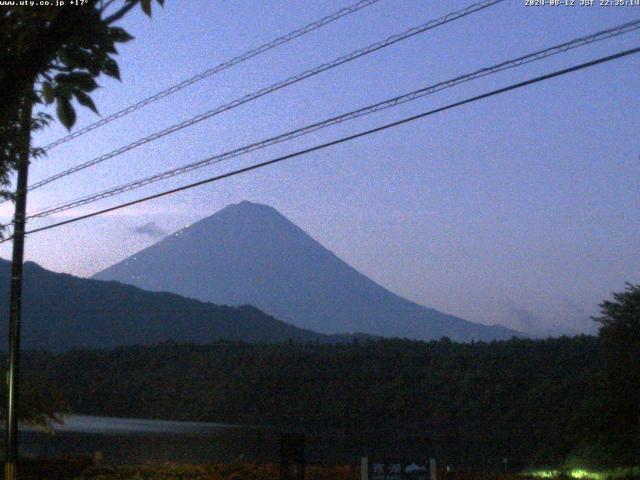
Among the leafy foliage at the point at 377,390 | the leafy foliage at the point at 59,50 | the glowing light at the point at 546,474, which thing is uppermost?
the leafy foliage at the point at 59,50

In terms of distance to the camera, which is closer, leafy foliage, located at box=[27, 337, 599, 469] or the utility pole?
the utility pole

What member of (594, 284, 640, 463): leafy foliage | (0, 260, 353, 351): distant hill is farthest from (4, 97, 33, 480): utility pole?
(0, 260, 353, 351): distant hill

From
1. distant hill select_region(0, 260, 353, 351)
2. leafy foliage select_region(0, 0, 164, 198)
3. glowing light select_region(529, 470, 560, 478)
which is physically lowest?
glowing light select_region(529, 470, 560, 478)

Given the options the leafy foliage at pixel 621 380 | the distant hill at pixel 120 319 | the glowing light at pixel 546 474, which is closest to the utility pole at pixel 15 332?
the glowing light at pixel 546 474

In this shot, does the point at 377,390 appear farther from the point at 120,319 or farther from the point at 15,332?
the point at 120,319

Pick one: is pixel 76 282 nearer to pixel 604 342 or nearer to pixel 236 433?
pixel 236 433

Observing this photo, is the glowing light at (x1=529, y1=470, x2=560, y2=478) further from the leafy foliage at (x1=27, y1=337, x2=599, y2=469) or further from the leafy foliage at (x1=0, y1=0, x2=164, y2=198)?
the leafy foliage at (x1=0, y1=0, x2=164, y2=198)

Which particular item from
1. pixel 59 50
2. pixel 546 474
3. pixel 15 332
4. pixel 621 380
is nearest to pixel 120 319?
pixel 15 332

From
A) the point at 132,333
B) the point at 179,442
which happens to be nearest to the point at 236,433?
the point at 179,442

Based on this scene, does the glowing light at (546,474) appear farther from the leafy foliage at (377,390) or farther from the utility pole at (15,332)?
the utility pole at (15,332)

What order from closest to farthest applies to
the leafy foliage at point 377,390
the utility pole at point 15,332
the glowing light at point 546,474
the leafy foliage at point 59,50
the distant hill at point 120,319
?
the leafy foliage at point 59,50 → the utility pole at point 15,332 → the glowing light at point 546,474 → the leafy foliage at point 377,390 → the distant hill at point 120,319
